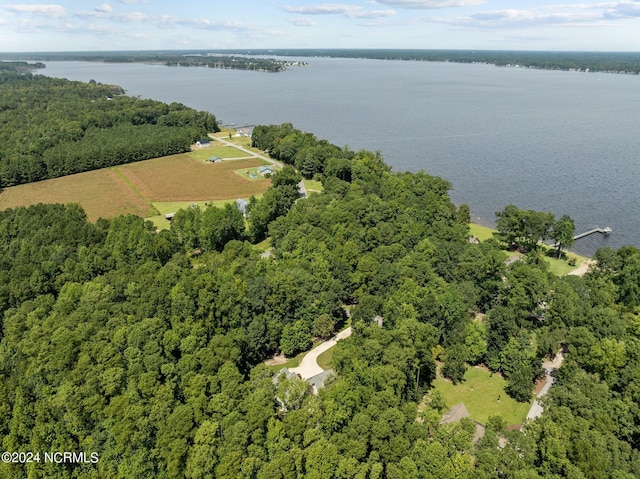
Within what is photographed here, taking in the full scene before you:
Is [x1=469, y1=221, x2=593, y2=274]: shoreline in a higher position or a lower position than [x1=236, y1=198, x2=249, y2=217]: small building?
lower

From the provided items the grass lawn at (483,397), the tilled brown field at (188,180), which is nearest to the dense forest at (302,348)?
the grass lawn at (483,397)

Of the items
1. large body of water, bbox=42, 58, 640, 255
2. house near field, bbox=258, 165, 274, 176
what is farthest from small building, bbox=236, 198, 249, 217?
large body of water, bbox=42, 58, 640, 255

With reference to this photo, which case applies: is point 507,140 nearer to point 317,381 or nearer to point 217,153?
point 217,153

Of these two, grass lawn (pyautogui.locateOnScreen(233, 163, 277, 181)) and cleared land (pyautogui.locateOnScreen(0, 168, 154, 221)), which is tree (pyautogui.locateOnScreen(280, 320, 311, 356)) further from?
grass lawn (pyautogui.locateOnScreen(233, 163, 277, 181))

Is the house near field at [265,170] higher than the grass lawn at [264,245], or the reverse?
the house near field at [265,170]

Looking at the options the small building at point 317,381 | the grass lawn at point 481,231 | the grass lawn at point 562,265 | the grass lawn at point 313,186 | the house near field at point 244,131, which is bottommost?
the small building at point 317,381

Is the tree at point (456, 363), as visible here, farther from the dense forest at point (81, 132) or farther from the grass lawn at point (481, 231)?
the dense forest at point (81, 132)
